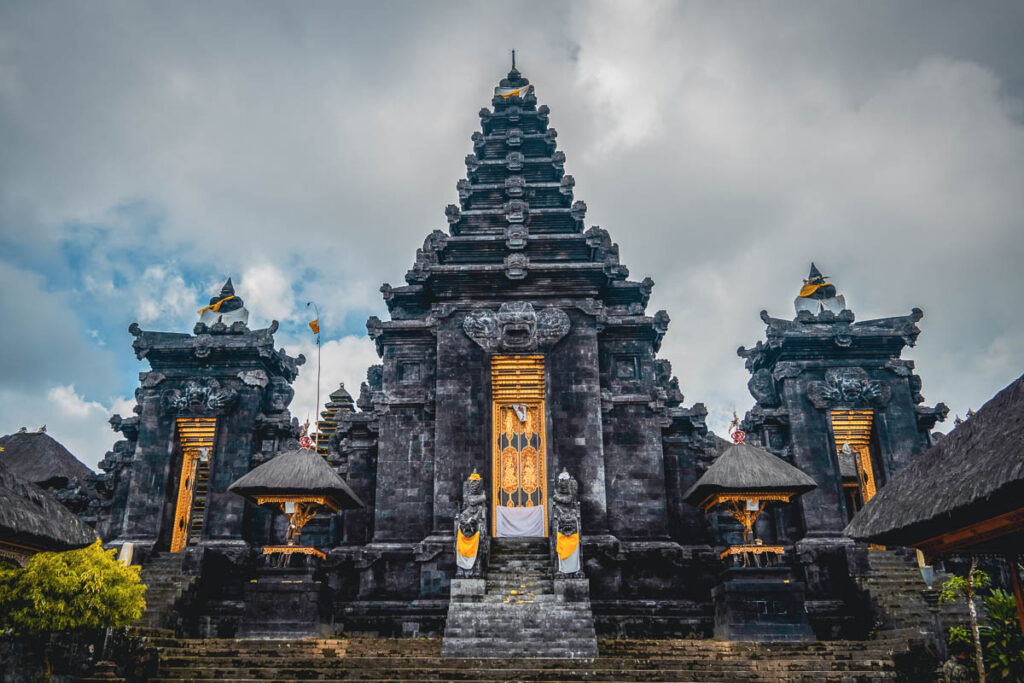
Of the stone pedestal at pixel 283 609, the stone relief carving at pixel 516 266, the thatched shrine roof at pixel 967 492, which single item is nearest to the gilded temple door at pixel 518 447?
the stone relief carving at pixel 516 266

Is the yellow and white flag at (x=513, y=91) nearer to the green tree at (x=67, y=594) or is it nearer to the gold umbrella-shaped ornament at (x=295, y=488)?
the gold umbrella-shaped ornament at (x=295, y=488)

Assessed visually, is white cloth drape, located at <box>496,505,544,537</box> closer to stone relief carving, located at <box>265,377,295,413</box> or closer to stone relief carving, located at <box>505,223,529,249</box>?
stone relief carving, located at <box>265,377,295,413</box>

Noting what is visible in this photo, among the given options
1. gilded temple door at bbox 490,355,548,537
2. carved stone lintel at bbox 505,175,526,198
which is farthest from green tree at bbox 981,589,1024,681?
carved stone lintel at bbox 505,175,526,198

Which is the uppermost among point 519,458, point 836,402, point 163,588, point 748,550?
point 836,402

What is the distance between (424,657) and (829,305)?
14.9 metres

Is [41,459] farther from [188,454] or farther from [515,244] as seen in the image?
[515,244]

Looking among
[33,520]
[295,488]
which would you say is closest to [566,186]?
[295,488]

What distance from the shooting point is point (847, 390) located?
64.5ft

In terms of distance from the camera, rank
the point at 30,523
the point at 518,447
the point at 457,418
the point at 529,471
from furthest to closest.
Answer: the point at 518,447 < the point at 529,471 < the point at 457,418 < the point at 30,523

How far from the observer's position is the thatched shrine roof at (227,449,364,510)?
16016mm

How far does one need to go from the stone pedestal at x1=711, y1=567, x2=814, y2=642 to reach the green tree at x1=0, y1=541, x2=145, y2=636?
1090cm

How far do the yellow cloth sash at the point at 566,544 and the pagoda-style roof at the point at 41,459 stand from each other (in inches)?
584

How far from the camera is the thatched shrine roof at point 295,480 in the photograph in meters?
16.0

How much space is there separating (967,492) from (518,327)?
503 inches
